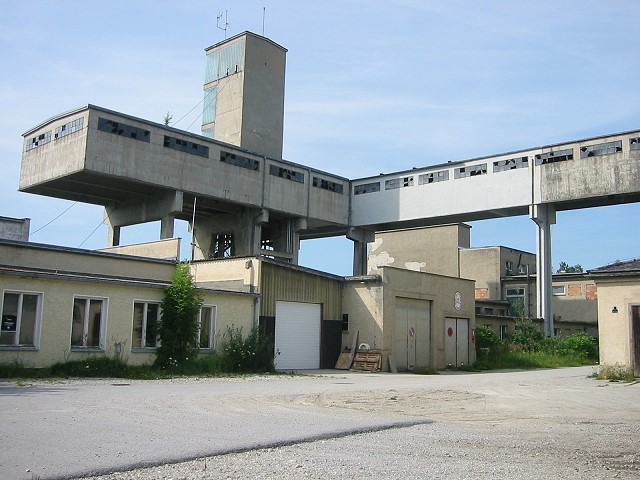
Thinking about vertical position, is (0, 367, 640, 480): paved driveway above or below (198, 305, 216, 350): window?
below

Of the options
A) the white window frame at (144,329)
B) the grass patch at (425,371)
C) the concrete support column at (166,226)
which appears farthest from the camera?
the concrete support column at (166,226)

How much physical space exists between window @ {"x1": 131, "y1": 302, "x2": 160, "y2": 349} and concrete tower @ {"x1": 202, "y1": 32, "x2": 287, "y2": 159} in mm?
30423

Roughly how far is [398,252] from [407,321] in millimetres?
31275

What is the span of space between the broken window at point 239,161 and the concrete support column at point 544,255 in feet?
65.0

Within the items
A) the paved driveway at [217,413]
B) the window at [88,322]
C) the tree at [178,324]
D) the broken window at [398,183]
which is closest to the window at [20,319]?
the window at [88,322]

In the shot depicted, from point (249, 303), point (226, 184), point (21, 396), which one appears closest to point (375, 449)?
point (21, 396)

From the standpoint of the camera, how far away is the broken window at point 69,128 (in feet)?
135

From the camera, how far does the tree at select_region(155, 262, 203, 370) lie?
74.3 feet

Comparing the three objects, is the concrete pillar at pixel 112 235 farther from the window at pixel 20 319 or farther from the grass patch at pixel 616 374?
A: the grass patch at pixel 616 374

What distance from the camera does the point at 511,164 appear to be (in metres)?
49.2

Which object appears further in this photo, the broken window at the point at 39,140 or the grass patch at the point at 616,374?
the broken window at the point at 39,140

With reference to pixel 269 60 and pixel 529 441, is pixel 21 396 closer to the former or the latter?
pixel 529 441

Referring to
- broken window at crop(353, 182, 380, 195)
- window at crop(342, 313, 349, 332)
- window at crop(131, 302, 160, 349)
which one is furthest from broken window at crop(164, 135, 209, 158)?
window at crop(131, 302, 160, 349)

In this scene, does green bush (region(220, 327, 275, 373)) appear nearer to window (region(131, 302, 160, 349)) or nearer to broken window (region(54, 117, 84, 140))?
window (region(131, 302, 160, 349))
